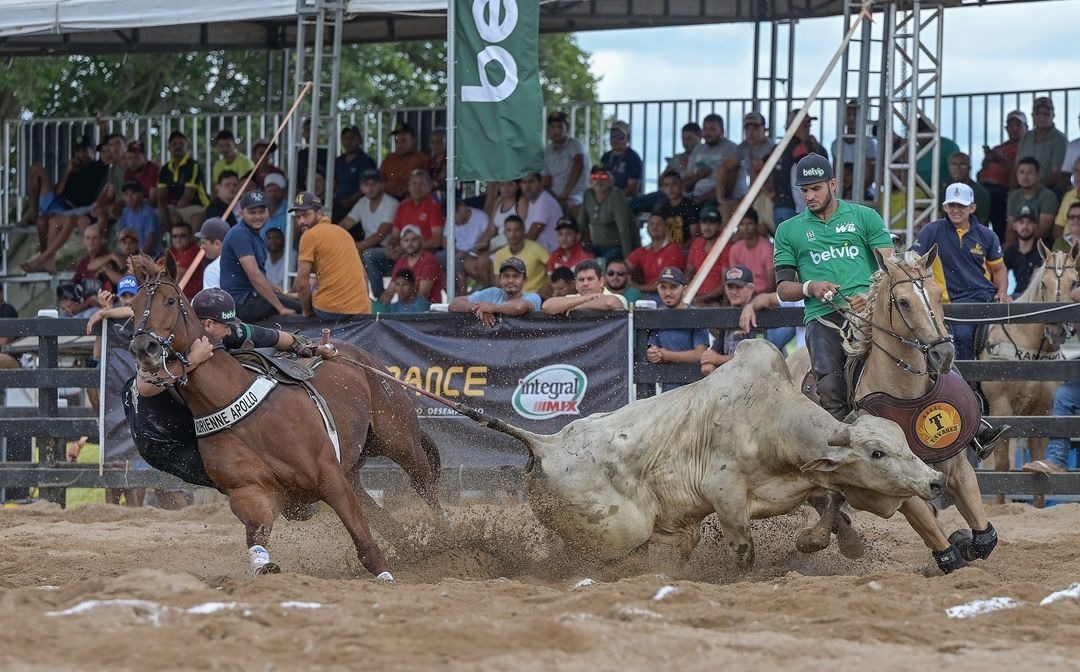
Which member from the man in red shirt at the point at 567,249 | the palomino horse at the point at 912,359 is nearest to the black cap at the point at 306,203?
the man in red shirt at the point at 567,249

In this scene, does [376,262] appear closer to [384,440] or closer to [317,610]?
[384,440]

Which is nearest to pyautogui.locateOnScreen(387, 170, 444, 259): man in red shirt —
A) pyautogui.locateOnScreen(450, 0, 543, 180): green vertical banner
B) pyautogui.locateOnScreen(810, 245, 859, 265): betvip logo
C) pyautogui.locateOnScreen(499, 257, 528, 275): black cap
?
pyautogui.locateOnScreen(450, 0, 543, 180): green vertical banner

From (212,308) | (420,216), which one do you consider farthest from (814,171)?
(420,216)

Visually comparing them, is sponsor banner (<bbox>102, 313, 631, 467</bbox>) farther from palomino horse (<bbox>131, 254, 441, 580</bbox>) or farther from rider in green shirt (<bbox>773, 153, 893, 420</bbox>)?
palomino horse (<bbox>131, 254, 441, 580</bbox>)

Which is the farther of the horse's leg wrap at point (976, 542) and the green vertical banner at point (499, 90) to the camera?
the green vertical banner at point (499, 90)

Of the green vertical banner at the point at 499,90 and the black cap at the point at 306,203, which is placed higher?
the green vertical banner at the point at 499,90

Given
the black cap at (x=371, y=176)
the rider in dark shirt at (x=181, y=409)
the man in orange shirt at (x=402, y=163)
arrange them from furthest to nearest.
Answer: the man in orange shirt at (x=402, y=163)
the black cap at (x=371, y=176)
the rider in dark shirt at (x=181, y=409)

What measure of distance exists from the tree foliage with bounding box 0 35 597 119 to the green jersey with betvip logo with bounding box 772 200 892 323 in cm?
1864

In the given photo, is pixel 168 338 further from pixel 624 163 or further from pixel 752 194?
pixel 624 163

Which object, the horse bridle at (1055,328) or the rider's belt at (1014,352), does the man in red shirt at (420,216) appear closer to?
the rider's belt at (1014,352)

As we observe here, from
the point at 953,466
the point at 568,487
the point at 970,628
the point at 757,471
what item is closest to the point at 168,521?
the point at 568,487

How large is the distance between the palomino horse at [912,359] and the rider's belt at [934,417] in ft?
0.04

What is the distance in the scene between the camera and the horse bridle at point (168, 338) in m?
7.60

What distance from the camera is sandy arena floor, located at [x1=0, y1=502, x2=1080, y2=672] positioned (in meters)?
5.17
